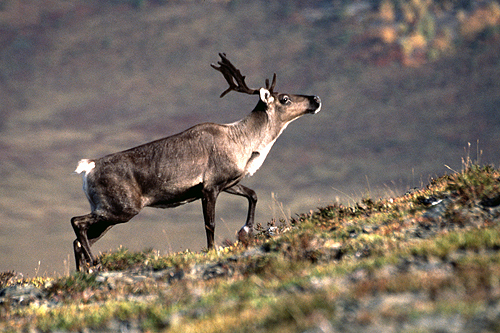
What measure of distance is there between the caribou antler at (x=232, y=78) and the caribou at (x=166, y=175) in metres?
0.38

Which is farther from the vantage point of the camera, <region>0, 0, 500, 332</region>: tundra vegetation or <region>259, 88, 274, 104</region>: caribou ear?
<region>259, 88, 274, 104</region>: caribou ear

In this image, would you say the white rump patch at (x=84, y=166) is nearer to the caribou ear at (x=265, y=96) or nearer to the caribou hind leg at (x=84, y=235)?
the caribou hind leg at (x=84, y=235)

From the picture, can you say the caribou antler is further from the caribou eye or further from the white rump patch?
the white rump patch

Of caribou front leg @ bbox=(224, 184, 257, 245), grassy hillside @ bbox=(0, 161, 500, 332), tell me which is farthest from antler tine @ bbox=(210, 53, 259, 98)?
grassy hillside @ bbox=(0, 161, 500, 332)

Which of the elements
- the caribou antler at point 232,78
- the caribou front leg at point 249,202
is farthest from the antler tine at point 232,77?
the caribou front leg at point 249,202

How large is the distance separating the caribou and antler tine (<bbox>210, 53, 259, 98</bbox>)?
47 cm

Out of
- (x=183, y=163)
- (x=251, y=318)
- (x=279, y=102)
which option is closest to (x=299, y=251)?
(x=251, y=318)

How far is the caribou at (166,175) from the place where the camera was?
10.7m

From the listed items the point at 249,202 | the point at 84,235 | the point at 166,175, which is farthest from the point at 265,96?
the point at 84,235

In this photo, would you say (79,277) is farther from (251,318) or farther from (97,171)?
(251,318)

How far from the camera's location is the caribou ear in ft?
37.8

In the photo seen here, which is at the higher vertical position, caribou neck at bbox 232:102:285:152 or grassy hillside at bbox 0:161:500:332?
caribou neck at bbox 232:102:285:152

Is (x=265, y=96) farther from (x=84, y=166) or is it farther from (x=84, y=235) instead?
(x=84, y=235)

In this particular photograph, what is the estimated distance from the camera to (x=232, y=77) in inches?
475
